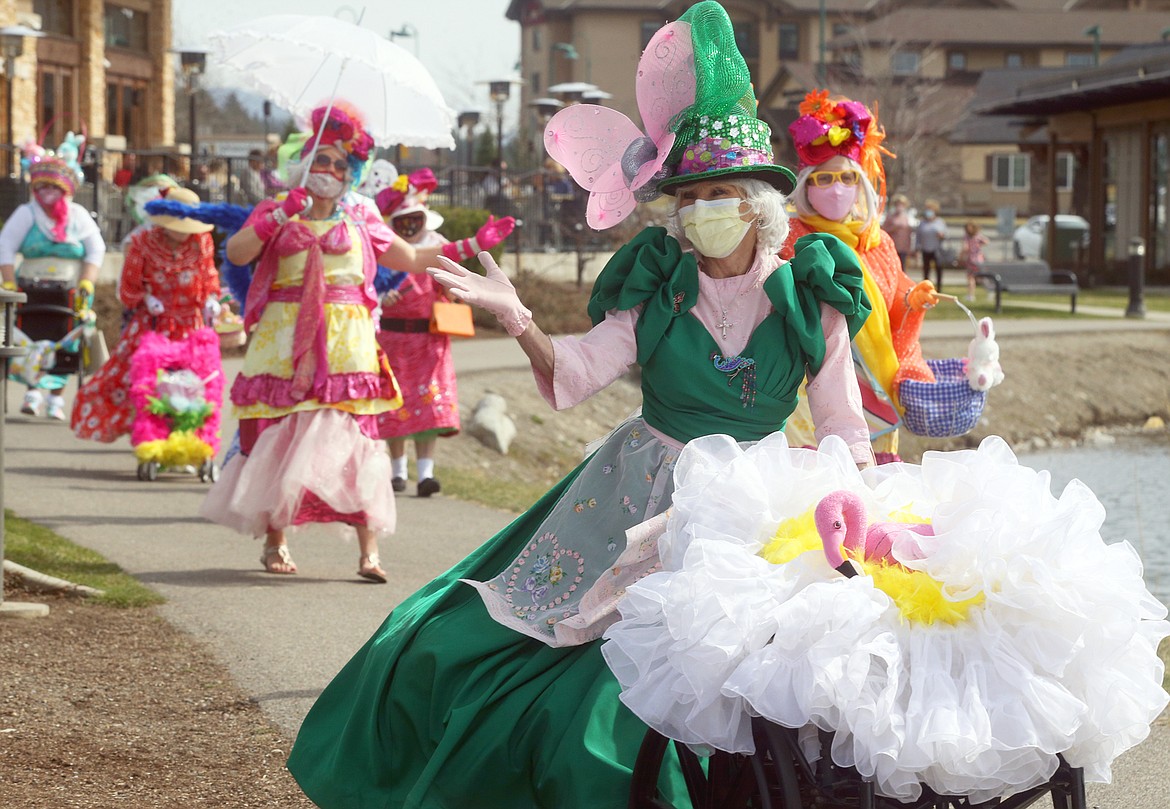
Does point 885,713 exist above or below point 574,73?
below

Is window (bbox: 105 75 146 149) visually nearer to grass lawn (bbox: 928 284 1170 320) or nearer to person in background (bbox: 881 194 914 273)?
person in background (bbox: 881 194 914 273)

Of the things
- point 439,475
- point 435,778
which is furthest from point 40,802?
point 439,475

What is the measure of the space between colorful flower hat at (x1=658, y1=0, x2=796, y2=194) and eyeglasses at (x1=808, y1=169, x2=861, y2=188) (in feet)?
7.79

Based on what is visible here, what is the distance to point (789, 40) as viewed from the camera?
71.9m

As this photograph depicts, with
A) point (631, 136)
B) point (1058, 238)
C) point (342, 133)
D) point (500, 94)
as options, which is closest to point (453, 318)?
point (342, 133)

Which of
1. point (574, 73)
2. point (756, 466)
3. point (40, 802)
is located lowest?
point (40, 802)

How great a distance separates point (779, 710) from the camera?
2666 mm

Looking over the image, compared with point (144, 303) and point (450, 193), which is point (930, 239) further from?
point (144, 303)

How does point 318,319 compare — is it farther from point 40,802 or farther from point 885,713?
point 885,713

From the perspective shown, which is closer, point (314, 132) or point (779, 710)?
point (779, 710)

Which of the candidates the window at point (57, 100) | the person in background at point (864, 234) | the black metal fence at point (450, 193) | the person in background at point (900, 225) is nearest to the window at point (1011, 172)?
the person in background at point (900, 225)

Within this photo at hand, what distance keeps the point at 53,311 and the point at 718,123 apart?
31.8 feet

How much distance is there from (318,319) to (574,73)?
65364 millimetres

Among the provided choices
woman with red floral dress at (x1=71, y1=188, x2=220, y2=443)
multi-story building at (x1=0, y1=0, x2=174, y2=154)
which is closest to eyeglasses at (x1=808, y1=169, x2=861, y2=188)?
woman with red floral dress at (x1=71, y1=188, x2=220, y2=443)
